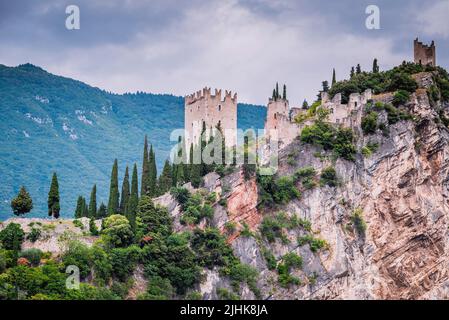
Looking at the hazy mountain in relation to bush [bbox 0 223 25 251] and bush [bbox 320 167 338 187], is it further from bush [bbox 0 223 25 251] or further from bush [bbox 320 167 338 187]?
bush [bbox 0 223 25 251]

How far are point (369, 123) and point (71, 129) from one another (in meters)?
39.0

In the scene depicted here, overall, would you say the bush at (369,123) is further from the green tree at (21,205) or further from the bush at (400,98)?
the green tree at (21,205)

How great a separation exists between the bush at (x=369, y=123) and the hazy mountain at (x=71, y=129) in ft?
66.0

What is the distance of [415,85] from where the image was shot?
86.4m

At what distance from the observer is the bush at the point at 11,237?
222 ft

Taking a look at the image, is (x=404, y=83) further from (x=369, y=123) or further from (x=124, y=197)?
(x=124, y=197)

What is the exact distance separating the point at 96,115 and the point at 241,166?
4069cm

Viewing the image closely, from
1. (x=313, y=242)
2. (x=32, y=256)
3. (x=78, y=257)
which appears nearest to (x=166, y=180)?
(x=313, y=242)

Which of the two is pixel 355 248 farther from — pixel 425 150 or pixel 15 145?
pixel 15 145

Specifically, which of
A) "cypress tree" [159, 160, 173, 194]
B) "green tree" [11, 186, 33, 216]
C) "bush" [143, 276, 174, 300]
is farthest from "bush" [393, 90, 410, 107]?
"green tree" [11, 186, 33, 216]

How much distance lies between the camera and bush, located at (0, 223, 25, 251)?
222 feet

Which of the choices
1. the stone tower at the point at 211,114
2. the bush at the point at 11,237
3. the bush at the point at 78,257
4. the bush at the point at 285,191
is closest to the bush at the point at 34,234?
the bush at the point at 11,237

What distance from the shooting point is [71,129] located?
367ft
